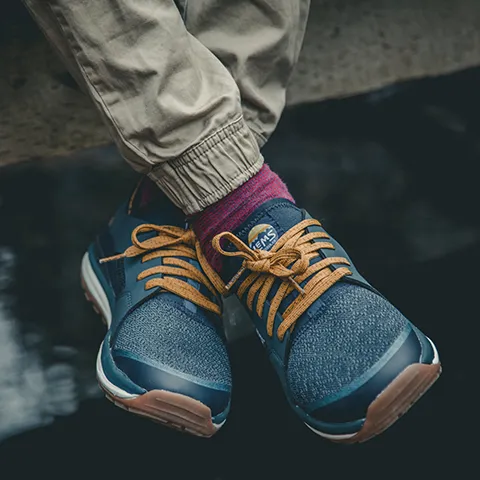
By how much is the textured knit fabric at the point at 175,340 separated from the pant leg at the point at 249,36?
25 centimetres

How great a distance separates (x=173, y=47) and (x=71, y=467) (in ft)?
1.58

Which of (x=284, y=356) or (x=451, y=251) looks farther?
(x=451, y=251)

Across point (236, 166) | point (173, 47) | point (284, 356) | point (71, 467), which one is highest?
point (173, 47)

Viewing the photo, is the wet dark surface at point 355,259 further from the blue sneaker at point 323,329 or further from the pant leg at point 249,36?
the pant leg at point 249,36

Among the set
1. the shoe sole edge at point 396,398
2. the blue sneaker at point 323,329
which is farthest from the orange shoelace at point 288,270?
the shoe sole edge at point 396,398

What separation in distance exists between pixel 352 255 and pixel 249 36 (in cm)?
36

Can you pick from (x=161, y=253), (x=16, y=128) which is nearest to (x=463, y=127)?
(x=161, y=253)

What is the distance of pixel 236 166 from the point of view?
78 cm

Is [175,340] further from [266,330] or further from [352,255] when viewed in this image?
[352,255]

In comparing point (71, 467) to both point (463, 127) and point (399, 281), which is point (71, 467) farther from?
point (463, 127)

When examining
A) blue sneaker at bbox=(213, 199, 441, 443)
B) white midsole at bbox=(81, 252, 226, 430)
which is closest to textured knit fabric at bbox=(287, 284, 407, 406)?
blue sneaker at bbox=(213, 199, 441, 443)

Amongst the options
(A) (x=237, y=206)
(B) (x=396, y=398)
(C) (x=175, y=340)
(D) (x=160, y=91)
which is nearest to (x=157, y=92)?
(D) (x=160, y=91)

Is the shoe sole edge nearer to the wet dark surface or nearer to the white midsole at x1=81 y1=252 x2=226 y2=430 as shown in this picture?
the wet dark surface

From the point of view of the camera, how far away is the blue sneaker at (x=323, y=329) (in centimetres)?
69
